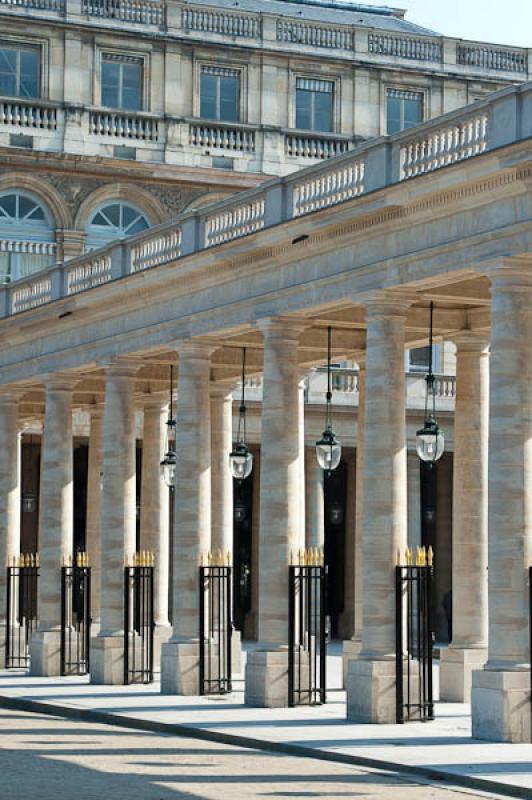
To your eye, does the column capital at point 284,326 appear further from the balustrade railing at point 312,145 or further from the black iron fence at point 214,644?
the balustrade railing at point 312,145

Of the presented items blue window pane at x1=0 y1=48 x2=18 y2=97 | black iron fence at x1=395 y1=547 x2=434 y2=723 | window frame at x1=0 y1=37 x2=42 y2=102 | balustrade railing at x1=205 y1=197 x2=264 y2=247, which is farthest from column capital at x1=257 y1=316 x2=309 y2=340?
blue window pane at x1=0 y1=48 x2=18 y2=97

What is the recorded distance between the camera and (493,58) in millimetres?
65188

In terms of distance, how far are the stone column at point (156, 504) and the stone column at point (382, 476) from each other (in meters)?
15.8

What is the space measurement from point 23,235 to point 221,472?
16.1 m

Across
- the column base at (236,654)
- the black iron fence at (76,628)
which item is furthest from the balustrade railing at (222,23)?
the column base at (236,654)

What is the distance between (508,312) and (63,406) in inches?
727

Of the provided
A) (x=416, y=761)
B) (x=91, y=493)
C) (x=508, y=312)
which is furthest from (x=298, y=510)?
Result: (x=91, y=493)

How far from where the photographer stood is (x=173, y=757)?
2581 cm

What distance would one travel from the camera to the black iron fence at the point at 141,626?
38531 mm

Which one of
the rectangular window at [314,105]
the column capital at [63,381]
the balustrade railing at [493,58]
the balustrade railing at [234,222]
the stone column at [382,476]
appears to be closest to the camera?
the stone column at [382,476]

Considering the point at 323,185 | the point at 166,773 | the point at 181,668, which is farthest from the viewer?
the point at 181,668

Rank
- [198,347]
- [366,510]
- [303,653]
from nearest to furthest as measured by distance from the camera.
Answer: [366,510] → [303,653] → [198,347]

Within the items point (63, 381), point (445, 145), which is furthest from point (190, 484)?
point (445, 145)

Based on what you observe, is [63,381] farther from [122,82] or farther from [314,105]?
[314,105]
